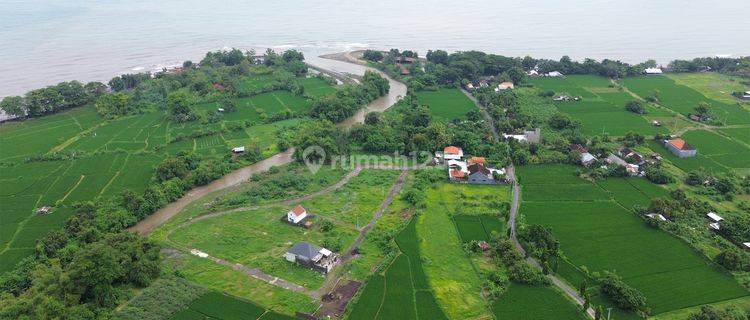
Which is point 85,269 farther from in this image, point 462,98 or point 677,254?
point 462,98

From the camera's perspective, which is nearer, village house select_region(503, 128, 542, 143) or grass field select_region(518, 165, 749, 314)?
grass field select_region(518, 165, 749, 314)

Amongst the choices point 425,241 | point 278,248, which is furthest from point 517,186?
point 278,248

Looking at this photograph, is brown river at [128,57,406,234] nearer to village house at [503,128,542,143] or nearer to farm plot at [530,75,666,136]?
village house at [503,128,542,143]

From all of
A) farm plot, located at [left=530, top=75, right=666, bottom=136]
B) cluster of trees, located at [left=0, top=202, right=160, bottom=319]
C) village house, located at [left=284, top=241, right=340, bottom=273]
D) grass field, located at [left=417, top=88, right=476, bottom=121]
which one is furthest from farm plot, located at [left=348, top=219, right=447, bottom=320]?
farm plot, located at [left=530, top=75, right=666, bottom=136]

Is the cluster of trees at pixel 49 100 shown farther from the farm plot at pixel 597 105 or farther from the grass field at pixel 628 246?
the farm plot at pixel 597 105

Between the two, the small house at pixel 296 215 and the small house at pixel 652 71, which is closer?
the small house at pixel 296 215

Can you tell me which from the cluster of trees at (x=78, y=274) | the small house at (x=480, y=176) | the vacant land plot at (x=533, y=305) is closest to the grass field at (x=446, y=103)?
the small house at (x=480, y=176)
